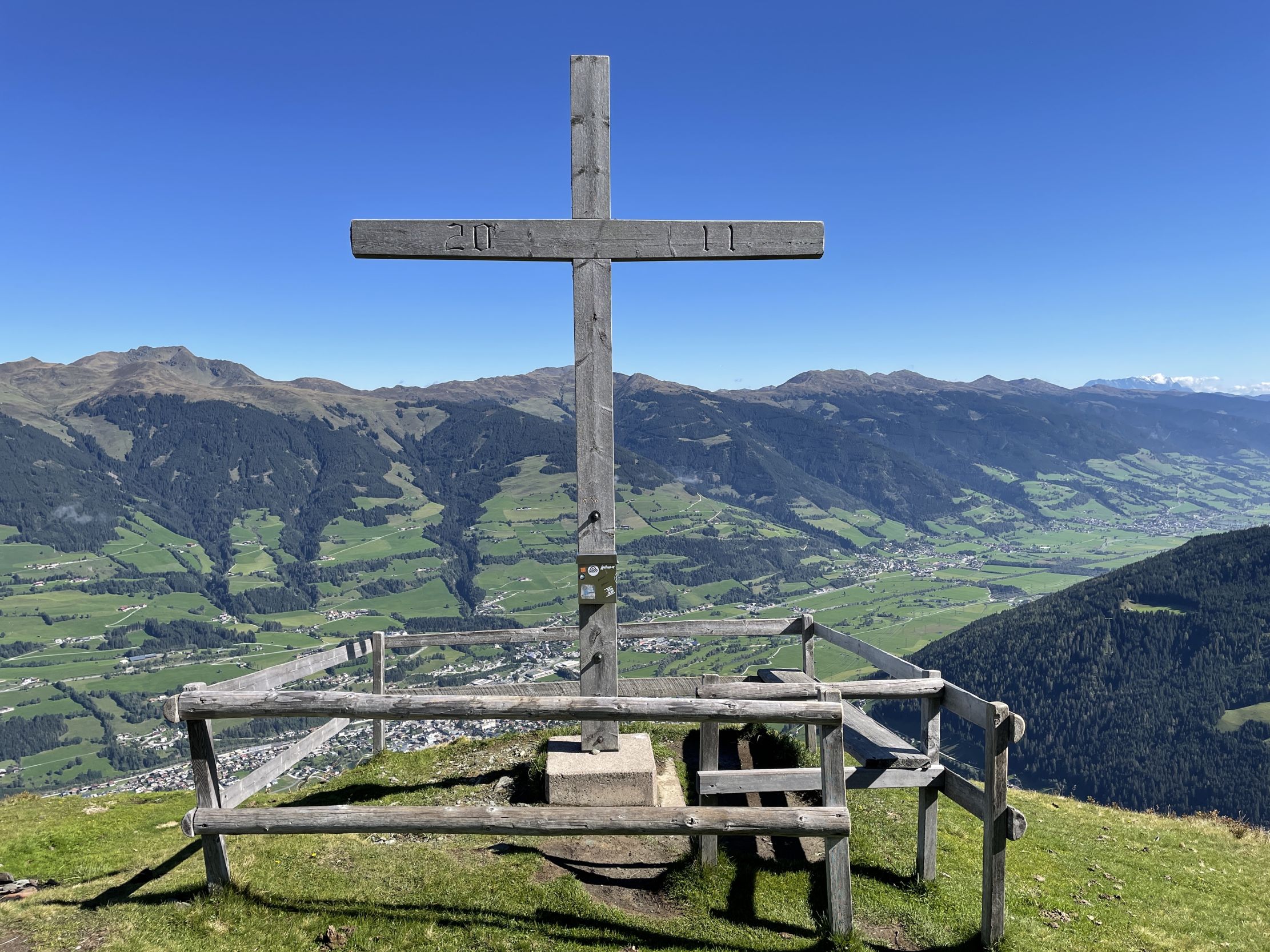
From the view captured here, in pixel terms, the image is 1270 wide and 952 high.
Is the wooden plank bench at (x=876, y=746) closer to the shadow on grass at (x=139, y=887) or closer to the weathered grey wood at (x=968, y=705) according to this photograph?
the weathered grey wood at (x=968, y=705)

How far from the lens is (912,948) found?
20.6 ft

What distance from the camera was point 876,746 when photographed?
7375mm

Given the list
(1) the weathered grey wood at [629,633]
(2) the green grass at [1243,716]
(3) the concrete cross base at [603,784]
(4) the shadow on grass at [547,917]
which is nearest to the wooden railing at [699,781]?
(4) the shadow on grass at [547,917]

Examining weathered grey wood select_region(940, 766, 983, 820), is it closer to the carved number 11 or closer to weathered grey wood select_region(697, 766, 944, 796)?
weathered grey wood select_region(697, 766, 944, 796)

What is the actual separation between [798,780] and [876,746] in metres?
0.97

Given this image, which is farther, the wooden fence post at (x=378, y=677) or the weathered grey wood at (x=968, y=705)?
the wooden fence post at (x=378, y=677)

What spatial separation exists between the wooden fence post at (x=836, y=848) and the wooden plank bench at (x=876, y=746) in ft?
0.87

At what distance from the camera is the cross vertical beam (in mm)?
7797

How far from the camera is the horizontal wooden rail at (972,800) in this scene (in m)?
6.07

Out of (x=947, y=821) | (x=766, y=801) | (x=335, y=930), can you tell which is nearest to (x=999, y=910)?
(x=766, y=801)

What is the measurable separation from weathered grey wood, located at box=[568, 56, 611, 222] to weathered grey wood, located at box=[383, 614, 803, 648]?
6.51 m

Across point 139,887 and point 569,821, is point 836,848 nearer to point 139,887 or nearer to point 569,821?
point 569,821

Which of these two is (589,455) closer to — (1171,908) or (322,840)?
(322,840)

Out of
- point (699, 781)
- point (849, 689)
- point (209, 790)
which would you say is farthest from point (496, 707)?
point (849, 689)
